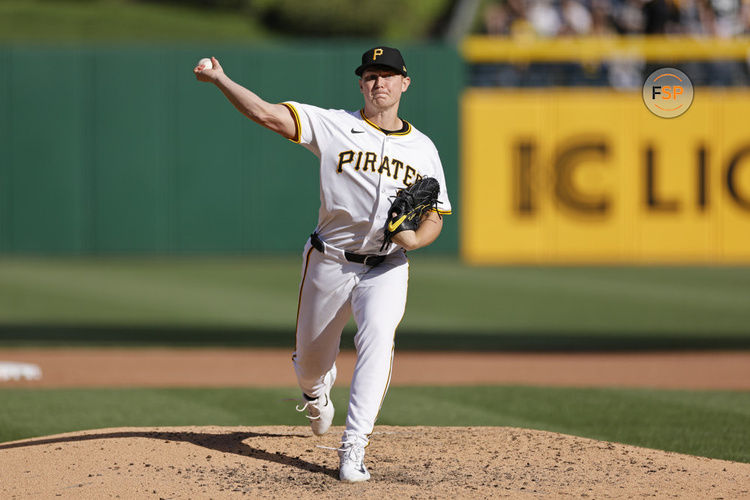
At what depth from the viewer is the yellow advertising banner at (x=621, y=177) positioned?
17.7 m

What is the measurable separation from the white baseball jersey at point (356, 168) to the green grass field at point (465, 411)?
1972mm

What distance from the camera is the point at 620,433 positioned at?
6.36 metres

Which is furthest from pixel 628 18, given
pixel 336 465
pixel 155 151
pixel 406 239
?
pixel 336 465

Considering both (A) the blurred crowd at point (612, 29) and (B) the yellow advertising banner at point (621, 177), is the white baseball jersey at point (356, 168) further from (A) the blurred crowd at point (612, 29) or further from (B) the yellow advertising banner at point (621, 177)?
(A) the blurred crowd at point (612, 29)

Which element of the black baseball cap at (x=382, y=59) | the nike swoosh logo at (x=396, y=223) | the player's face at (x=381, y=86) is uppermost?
the black baseball cap at (x=382, y=59)

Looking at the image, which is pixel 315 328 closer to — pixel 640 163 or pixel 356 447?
pixel 356 447

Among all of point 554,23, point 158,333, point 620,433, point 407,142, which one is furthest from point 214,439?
point 554,23

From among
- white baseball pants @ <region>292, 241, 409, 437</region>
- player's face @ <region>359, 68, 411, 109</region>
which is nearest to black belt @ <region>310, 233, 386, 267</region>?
white baseball pants @ <region>292, 241, 409, 437</region>

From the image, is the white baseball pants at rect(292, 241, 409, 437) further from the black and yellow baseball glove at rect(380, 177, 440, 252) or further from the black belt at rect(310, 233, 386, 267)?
the black and yellow baseball glove at rect(380, 177, 440, 252)

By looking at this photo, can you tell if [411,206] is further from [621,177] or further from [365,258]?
[621,177]

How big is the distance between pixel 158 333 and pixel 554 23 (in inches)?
415

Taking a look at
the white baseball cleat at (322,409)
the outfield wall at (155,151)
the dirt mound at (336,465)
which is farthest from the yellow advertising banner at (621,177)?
the white baseball cleat at (322,409)

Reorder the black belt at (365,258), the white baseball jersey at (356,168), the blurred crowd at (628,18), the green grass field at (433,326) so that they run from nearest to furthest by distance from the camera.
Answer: the white baseball jersey at (356,168) < the black belt at (365,258) < the green grass field at (433,326) < the blurred crowd at (628,18)

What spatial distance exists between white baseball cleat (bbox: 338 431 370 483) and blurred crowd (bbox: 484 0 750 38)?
1437cm
